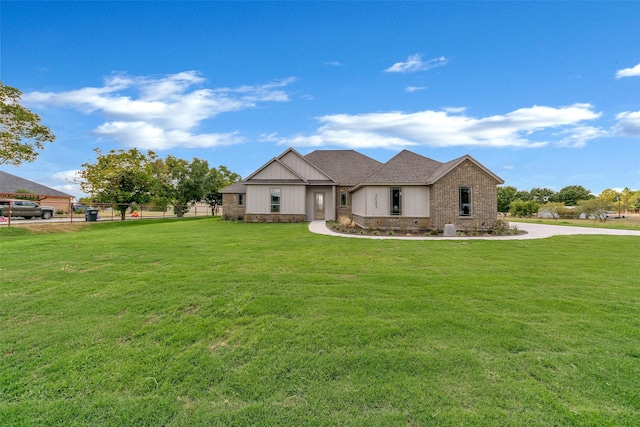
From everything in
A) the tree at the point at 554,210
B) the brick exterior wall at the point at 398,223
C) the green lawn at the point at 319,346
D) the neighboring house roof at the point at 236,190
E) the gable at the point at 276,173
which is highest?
the gable at the point at 276,173

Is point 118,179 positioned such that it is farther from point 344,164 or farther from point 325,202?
point 344,164

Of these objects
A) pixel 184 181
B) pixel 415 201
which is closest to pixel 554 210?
pixel 415 201

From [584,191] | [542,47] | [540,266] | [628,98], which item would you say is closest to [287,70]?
[542,47]

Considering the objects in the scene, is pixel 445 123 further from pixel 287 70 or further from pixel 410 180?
pixel 287 70

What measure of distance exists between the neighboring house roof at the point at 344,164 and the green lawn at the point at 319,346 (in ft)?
57.0

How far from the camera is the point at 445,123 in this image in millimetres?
22938

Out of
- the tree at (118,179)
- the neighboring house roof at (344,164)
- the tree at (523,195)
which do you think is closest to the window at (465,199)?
the neighboring house roof at (344,164)

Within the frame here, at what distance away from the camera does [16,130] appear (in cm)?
1859

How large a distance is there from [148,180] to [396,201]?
24.5 meters

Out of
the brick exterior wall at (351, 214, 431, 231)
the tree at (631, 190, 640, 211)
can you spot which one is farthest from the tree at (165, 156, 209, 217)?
the tree at (631, 190, 640, 211)

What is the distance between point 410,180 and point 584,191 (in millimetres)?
67744

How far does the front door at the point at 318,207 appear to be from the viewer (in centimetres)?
2256

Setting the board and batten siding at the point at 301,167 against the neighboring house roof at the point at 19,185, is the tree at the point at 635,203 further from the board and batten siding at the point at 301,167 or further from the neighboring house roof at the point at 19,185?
the neighboring house roof at the point at 19,185

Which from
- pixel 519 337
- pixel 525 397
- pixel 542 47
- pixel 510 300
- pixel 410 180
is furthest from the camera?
pixel 410 180
